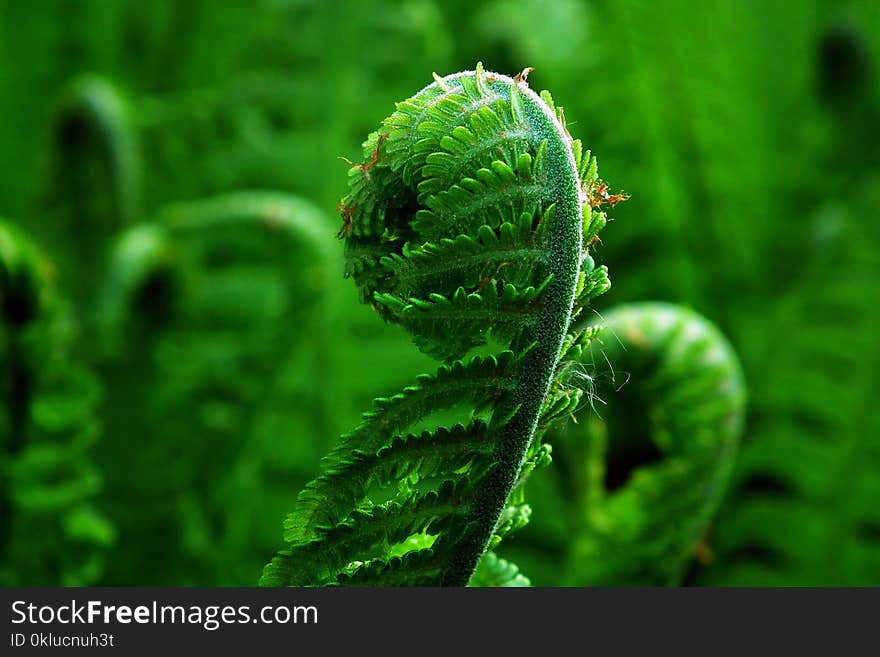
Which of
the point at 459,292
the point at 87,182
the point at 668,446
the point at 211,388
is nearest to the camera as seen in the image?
the point at 459,292

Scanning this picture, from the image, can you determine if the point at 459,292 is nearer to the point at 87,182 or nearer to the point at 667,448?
the point at 667,448

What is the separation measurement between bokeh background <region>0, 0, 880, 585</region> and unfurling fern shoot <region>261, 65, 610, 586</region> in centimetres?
78

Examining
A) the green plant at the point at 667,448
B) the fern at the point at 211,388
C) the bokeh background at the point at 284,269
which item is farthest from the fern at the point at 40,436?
the green plant at the point at 667,448

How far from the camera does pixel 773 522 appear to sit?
79.6 inches

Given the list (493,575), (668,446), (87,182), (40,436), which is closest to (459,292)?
(493,575)

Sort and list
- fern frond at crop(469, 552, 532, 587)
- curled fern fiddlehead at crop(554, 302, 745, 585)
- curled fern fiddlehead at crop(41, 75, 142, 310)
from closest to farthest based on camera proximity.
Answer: fern frond at crop(469, 552, 532, 587) → curled fern fiddlehead at crop(554, 302, 745, 585) → curled fern fiddlehead at crop(41, 75, 142, 310)

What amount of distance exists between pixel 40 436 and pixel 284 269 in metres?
0.75

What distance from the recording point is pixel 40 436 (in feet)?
4.79

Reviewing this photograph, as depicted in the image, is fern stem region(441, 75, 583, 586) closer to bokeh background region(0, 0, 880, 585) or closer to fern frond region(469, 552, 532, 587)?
fern frond region(469, 552, 532, 587)

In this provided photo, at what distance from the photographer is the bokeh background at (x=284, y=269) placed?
71.9 inches

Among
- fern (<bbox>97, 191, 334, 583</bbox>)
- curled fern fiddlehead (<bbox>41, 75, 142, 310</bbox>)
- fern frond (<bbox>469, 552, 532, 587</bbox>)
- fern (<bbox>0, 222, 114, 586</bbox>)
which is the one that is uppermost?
curled fern fiddlehead (<bbox>41, 75, 142, 310</bbox>)

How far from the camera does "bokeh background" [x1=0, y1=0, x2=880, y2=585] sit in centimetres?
183

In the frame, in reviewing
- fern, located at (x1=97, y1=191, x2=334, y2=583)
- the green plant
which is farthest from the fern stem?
fern, located at (x1=97, y1=191, x2=334, y2=583)

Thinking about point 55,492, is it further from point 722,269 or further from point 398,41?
point 722,269
